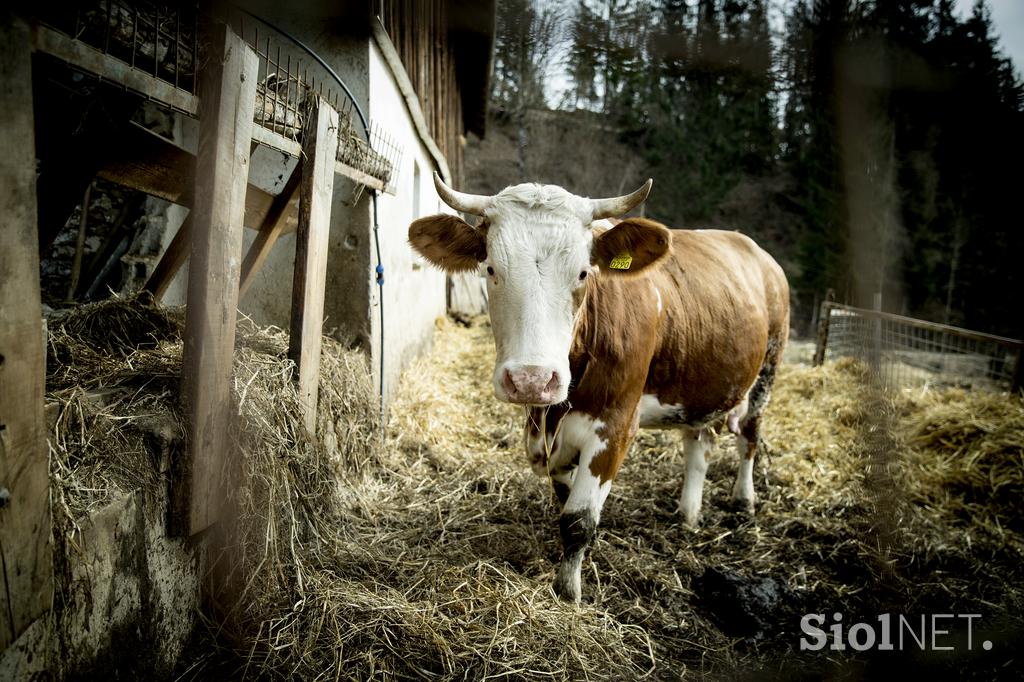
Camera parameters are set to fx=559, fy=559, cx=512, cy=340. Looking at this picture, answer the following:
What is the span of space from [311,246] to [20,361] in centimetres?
144

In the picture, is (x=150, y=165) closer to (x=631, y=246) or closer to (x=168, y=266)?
(x=168, y=266)

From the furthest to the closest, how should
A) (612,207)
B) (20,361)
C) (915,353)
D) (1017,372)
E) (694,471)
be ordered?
(915,353), (1017,372), (694,471), (612,207), (20,361)

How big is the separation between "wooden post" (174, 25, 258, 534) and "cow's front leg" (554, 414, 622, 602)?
150 centimetres

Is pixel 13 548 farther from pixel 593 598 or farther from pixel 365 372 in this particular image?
pixel 365 372

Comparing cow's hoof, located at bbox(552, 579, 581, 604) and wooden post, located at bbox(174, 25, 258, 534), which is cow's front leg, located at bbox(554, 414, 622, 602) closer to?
cow's hoof, located at bbox(552, 579, 581, 604)

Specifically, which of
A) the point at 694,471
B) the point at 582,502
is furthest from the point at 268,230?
the point at 694,471

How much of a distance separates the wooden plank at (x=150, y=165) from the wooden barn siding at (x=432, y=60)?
2.42 m

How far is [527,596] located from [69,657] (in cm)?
166

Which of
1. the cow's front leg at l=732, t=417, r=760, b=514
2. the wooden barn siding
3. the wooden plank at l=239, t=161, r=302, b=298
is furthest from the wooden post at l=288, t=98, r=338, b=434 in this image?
the cow's front leg at l=732, t=417, r=760, b=514

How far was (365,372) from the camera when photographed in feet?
12.2

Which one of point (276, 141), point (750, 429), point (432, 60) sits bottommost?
point (750, 429)

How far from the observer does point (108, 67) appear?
1406 millimetres

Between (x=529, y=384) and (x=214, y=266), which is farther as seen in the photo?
(x=529, y=384)

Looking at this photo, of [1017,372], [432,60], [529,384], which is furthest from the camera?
[432,60]
